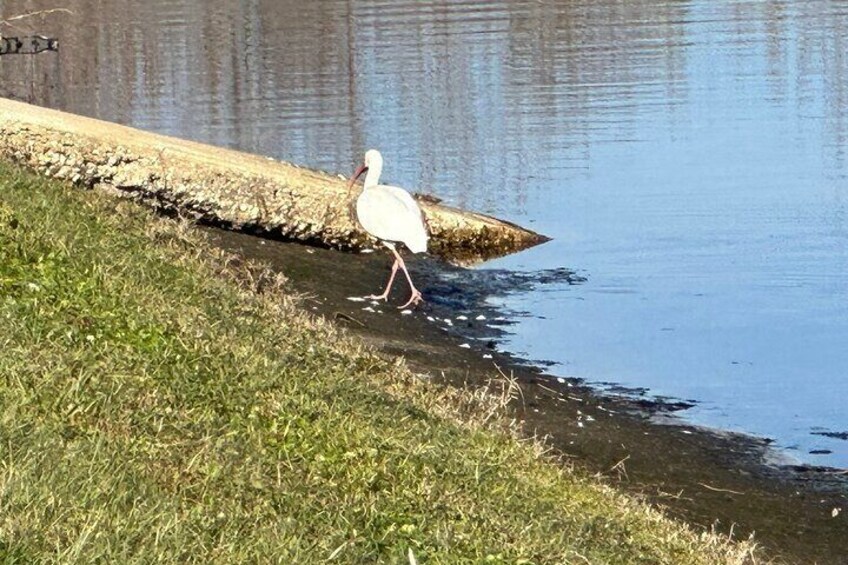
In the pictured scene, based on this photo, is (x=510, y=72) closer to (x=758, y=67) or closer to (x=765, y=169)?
(x=758, y=67)

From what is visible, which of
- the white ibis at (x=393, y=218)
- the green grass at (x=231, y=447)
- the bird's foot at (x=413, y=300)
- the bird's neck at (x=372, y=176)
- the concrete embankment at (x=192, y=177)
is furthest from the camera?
the bird's neck at (x=372, y=176)

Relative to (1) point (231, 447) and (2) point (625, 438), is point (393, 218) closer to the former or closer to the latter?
(2) point (625, 438)

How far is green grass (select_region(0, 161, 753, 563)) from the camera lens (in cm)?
511

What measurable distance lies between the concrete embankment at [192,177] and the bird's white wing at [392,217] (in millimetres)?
880

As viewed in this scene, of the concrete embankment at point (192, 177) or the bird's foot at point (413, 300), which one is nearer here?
the bird's foot at point (413, 300)

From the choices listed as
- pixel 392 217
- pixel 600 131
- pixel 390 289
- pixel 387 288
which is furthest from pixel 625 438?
pixel 600 131

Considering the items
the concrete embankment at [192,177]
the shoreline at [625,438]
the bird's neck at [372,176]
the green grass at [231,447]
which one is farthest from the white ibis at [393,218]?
the green grass at [231,447]

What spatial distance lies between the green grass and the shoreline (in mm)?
1087

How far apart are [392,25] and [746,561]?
2933 centimetres

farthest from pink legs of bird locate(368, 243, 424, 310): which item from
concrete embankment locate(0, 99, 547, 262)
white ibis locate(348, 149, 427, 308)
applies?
concrete embankment locate(0, 99, 547, 262)

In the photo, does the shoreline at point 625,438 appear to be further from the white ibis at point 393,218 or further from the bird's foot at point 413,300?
the white ibis at point 393,218

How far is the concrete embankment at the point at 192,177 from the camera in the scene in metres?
13.1

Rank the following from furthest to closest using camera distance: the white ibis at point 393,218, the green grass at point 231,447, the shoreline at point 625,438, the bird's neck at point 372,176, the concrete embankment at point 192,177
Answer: the bird's neck at point 372,176 < the white ibis at point 393,218 < the concrete embankment at point 192,177 < the shoreline at point 625,438 < the green grass at point 231,447

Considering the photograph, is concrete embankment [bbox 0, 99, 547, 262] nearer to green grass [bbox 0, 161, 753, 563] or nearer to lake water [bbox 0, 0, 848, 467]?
lake water [bbox 0, 0, 848, 467]
